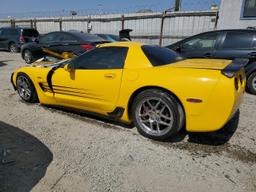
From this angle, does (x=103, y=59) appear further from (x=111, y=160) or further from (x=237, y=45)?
(x=237, y=45)

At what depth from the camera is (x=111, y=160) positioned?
9.73ft

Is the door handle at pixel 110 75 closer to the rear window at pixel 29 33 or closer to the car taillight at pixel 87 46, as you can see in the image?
the car taillight at pixel 87 46

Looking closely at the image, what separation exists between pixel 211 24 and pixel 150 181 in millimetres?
11817

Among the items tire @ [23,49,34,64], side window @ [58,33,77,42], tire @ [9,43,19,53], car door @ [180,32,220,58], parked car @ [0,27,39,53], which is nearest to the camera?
car door @ [180,32,220,58]

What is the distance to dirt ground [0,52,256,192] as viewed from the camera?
252 centimetres

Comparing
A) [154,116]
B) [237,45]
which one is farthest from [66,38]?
[154,116]

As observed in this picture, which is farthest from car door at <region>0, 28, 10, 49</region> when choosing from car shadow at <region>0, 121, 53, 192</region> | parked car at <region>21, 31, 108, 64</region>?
car shadow at <region>0, 121, 53, 192</region>

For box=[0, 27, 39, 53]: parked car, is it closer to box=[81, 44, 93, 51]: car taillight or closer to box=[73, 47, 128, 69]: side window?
box=[81, 44, 93, 51]: car taillight

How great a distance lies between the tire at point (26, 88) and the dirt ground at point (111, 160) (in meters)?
0.92

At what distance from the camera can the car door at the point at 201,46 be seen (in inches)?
251

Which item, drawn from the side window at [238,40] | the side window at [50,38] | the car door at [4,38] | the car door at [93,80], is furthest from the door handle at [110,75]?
the car door at [4,38]

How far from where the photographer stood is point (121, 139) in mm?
3508

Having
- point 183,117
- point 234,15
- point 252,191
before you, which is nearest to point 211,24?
point 234,15

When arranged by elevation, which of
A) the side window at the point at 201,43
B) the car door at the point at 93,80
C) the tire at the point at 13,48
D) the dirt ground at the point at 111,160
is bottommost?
the dirt ground at the point at 111,160
